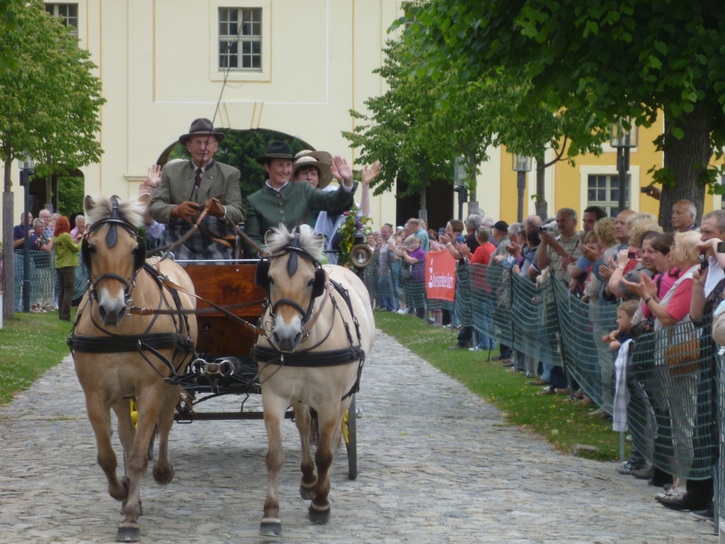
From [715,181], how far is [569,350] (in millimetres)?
2313

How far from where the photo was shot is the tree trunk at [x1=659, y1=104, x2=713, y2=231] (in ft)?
44.3

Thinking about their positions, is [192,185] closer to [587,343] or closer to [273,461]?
[273,461]

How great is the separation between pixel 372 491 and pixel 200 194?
8.72 feet

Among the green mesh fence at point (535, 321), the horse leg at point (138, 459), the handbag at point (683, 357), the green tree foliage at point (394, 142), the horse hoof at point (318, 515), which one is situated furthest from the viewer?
the green tree foliage at point (394, 142)

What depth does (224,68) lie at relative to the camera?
48375 mm

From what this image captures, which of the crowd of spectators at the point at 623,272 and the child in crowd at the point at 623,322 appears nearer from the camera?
the crowd of spectators at the point at 623,272

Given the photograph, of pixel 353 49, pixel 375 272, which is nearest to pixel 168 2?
pixel 353 49

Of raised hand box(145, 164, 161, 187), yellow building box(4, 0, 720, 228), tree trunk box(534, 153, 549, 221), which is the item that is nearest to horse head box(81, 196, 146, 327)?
raised hand box(145, 164, 161, 187)

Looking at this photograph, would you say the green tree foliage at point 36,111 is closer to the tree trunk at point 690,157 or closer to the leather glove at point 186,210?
the tree trunk at point 690,157

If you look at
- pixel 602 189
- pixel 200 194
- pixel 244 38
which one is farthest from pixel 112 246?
pixel 602 189

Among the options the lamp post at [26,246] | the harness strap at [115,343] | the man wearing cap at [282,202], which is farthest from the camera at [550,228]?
the lamp post at [26,246]

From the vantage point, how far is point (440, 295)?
25.1 metres

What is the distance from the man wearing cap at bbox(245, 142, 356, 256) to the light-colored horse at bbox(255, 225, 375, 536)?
1.80 meters

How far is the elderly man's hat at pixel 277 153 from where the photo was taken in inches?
429
